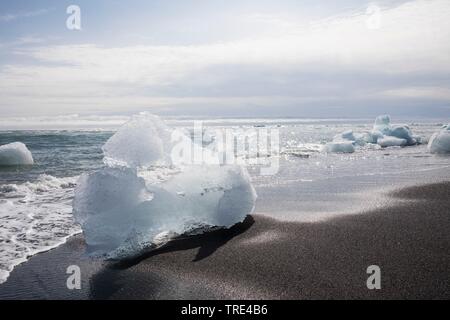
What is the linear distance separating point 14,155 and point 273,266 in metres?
14.9

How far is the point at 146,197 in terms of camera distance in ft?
20.5

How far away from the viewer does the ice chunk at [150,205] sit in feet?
18.8

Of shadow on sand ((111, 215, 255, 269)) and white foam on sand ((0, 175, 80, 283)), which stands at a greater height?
shadow on sand ((111, 215, 255, 269))

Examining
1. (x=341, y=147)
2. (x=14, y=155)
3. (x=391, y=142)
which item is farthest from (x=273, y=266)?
(x=391, y=142)

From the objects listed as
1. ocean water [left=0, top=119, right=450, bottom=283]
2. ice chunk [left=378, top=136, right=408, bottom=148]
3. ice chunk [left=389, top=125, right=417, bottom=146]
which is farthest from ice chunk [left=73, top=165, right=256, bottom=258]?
ice chunk [left=389, top=125, right=417, bottom=146]

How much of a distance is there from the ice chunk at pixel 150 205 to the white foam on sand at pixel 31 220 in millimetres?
1034

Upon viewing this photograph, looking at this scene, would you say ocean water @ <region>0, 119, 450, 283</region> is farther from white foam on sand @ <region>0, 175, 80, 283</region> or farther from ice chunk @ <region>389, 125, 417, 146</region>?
ice chunk @ <region>389, 125, 417, 146</region>

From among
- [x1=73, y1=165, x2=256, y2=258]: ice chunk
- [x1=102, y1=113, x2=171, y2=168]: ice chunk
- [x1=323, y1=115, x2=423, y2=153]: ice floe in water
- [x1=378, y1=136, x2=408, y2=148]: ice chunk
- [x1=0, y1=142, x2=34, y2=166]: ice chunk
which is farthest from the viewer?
[x1=323, y1=115, x2=423, y2=153]: ice floe in water

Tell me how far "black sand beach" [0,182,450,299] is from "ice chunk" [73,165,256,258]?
30 cm

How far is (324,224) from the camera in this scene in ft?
21.8

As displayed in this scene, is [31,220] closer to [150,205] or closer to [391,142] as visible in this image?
[150,205]

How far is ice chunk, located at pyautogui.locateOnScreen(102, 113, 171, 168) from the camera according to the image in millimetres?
6316

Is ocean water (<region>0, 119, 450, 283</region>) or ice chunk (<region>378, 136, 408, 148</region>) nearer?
ocean water (<region>0, 119, 450, 283</region>)
